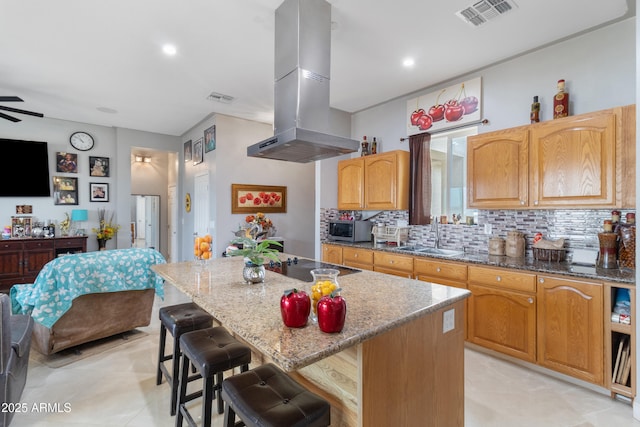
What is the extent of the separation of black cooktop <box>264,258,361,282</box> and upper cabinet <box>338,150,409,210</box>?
1.69 metres

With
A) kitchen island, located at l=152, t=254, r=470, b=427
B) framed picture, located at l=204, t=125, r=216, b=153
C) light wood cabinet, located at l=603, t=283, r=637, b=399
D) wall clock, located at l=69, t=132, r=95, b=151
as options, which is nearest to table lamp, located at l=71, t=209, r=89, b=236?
wall clock, located at l=69, t=132, r=95, b=151

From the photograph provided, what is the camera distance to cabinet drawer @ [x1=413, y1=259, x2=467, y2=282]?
295 cm

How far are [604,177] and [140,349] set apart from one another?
4295 mm

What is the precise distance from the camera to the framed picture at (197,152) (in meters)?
5.62

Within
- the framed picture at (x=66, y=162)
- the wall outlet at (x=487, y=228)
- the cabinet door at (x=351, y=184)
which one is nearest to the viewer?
the wall outlet at (x=487, y=228)

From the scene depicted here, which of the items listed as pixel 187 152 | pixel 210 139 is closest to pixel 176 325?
pixel 210 139

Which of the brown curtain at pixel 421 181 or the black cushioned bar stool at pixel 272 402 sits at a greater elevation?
the brown curtain at pixel 421 181

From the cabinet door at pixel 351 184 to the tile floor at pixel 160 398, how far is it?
237cm

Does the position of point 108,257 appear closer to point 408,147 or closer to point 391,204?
point 391,204

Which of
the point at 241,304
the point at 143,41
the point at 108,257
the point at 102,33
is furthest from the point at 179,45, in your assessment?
the point at 241,304

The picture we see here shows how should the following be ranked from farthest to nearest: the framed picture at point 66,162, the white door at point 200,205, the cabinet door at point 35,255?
1. the framed picture at point 66,162
2. the white door at point 200,205
3. the cabinet door at point 35,255

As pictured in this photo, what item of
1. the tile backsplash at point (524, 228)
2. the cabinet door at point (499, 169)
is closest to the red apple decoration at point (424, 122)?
the cabinet door at point (499, 169)

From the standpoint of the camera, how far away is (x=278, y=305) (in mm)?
1515

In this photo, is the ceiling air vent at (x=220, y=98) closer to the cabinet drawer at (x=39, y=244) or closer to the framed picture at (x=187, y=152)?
the framed picture at (x=187, y=152)
